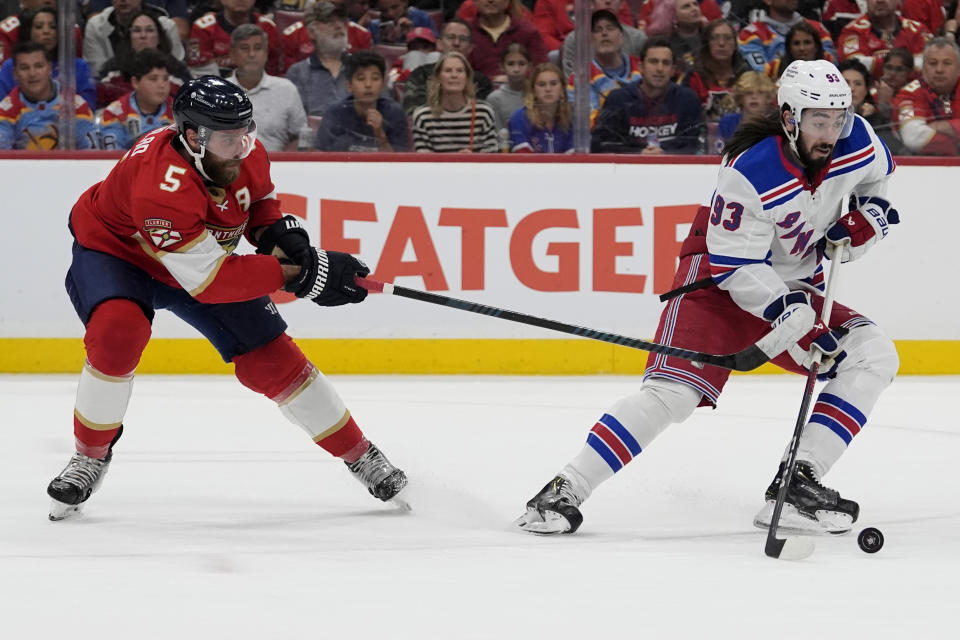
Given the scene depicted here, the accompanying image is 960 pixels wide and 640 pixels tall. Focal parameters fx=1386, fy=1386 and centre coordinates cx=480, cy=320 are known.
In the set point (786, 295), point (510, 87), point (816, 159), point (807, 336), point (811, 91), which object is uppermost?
point (811, 91)

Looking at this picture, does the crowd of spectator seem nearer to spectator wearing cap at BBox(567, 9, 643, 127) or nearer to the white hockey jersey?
spectator wearing cap at BBox(567, 9, 643, 127)

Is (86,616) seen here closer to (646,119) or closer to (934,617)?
(934,617)

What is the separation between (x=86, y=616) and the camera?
236 cm

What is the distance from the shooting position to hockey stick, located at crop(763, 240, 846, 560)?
281 cm

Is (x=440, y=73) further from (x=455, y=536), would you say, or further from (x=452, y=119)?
(x=455, y=536)

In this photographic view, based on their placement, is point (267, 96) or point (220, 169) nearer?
point (220, 169)

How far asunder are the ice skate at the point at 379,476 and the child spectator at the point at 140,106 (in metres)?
2.92

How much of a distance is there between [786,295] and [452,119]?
3157 mm

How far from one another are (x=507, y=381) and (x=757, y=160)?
2.85 meters

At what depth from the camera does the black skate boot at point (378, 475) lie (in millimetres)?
3367

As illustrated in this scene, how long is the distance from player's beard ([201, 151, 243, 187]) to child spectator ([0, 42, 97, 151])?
303 centimetres

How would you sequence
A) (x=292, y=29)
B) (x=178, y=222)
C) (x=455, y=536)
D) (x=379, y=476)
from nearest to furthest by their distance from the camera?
1. (x=178, y=222)
2. (x=455, y=536)
3. (x=379, y=476)
4. (x=292, y=29)

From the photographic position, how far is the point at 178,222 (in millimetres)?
2988

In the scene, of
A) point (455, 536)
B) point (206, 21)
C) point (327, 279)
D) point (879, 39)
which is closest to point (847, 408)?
point (455, 536)
